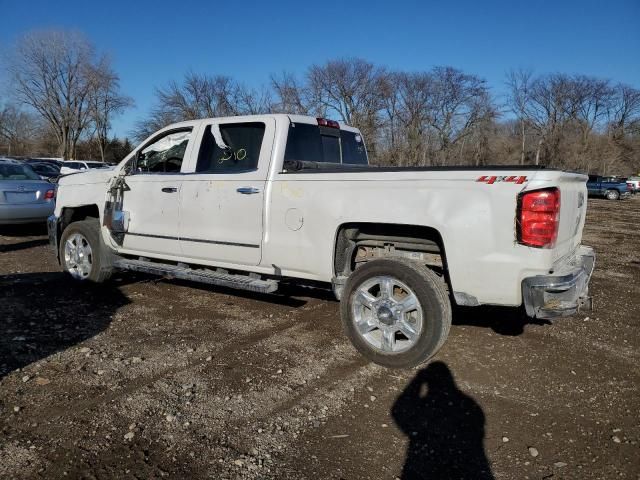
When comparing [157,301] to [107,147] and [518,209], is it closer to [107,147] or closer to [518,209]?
[518,209]

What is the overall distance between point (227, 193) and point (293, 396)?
2154 millimetres

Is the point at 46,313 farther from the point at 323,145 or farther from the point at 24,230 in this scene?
the point at 24,230

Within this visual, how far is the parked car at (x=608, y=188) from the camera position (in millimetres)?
35625

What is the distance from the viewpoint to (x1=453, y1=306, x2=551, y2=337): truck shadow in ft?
16.6

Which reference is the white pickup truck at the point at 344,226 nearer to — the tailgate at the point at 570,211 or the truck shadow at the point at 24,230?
the tailgate at the point at 570,211

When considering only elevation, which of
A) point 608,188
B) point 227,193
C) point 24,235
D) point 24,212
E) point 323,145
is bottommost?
point 24,235

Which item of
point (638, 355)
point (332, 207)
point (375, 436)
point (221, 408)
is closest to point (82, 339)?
point (221, 408)

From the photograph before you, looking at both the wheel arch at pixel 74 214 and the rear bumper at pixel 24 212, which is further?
the rear bumper at pixel 24 212

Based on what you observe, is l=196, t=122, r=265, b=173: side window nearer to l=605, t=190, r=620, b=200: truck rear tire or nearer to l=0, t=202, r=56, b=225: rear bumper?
l=0, t=202, r=56, b=225: rear bumper

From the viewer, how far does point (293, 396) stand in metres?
3.49

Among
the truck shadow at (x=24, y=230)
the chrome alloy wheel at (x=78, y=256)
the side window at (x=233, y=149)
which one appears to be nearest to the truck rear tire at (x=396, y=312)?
the side window at (x=233, y=149)

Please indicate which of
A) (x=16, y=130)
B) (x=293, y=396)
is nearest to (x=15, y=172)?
(x=293, y=396)

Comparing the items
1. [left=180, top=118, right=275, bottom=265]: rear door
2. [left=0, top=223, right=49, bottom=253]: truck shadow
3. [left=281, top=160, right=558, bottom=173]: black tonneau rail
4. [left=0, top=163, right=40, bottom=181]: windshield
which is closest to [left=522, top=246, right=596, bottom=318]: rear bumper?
[left=281, top=160, right=558, bottom=173]: black tonneau rail

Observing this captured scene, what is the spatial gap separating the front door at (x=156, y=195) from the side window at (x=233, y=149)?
23 cm
